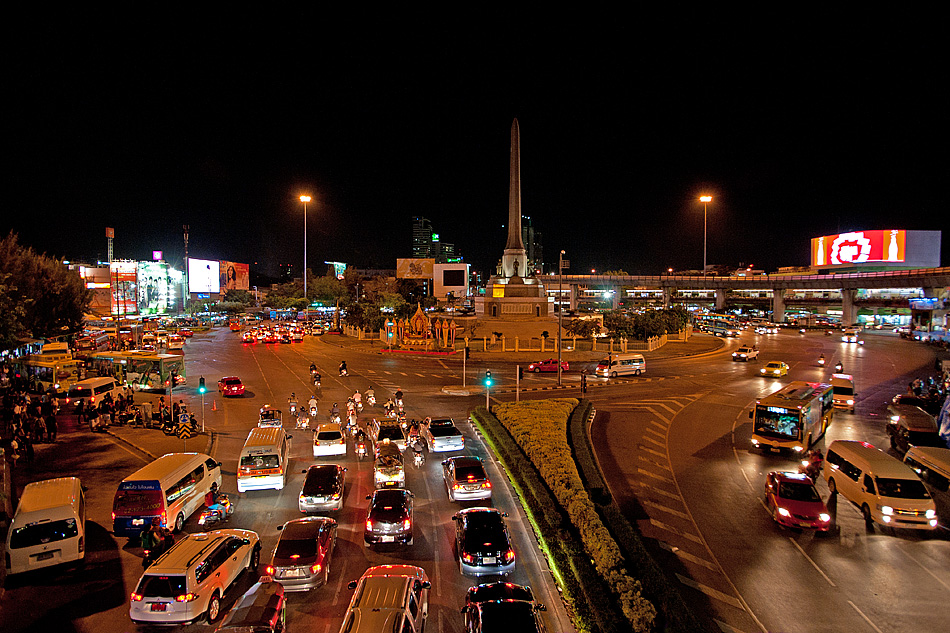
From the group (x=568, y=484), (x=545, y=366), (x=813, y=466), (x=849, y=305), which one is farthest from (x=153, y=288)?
(x=849, y=305)

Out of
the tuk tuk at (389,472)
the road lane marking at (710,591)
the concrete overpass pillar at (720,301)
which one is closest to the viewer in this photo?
the road lane marking at (710,591)

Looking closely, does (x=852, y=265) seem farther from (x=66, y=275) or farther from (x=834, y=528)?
(x=66, y=275)

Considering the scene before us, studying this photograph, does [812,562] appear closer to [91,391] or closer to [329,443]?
[329,443]

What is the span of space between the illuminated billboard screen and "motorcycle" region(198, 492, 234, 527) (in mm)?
94282

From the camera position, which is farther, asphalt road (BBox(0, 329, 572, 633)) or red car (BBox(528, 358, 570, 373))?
red car (BBox(528, 358, 570, 373))

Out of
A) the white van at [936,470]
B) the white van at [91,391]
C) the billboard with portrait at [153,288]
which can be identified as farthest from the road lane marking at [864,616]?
the billboard with portrait at [153,288]

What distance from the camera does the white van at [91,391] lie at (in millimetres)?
25266

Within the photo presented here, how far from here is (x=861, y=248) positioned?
81000mm

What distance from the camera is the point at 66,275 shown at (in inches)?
1743

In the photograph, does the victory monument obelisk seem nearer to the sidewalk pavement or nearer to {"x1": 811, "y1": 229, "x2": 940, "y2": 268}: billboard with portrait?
the sidewalk pavement

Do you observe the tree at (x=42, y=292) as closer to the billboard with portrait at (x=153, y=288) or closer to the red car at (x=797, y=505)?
the red car at (x=797, y=505)

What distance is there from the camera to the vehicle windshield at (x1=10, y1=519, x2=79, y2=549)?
10.7m

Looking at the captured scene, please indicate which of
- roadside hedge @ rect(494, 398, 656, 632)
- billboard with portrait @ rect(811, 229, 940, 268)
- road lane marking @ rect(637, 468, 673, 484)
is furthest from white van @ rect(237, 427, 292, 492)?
billboard with portrait @ rect(811, 229, 940, 268)

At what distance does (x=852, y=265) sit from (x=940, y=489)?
275ft
